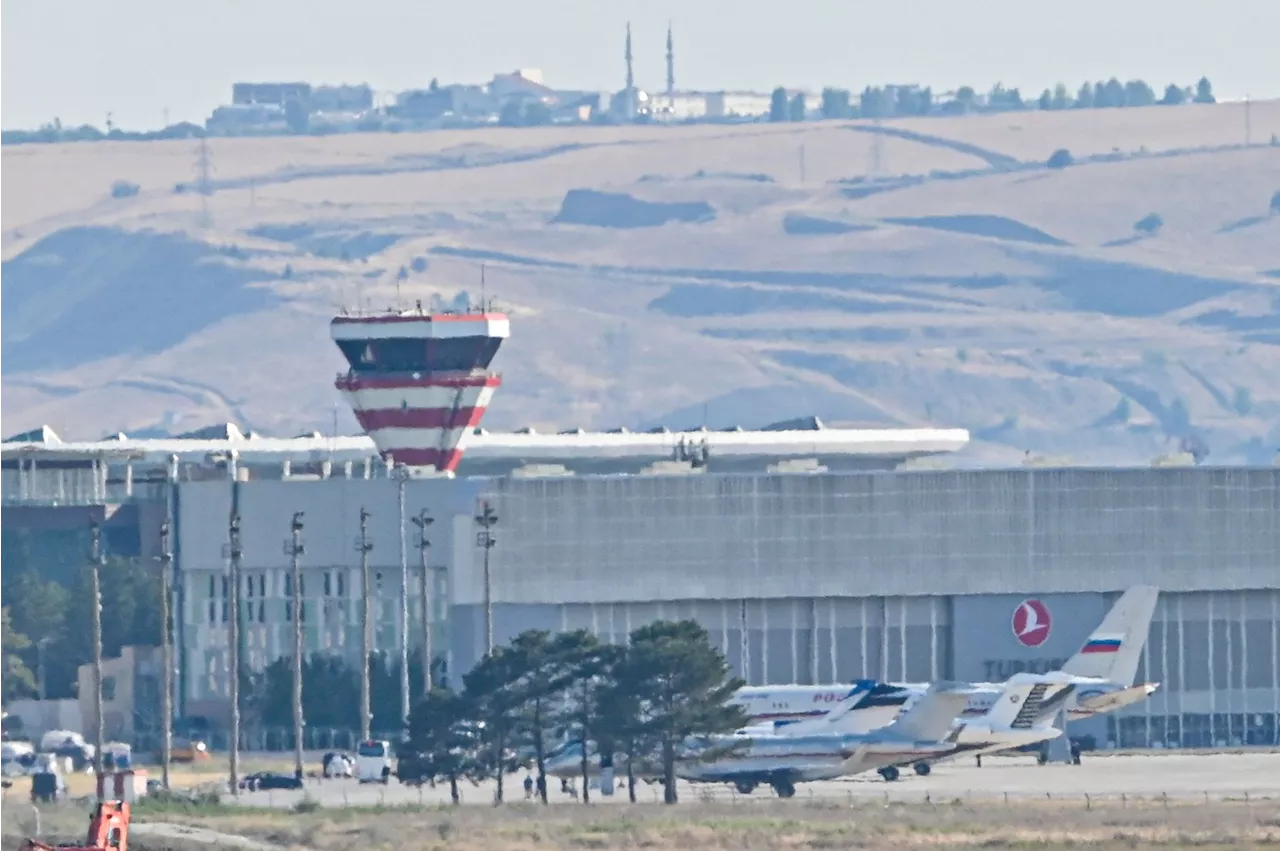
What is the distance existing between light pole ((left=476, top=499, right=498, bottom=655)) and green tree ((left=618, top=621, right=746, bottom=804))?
784 inches

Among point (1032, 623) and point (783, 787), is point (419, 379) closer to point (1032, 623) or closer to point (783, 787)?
point (1032, 623)

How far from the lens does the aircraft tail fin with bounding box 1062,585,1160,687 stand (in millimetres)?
151500

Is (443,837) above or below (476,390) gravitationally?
below

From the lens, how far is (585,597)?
6486 inches

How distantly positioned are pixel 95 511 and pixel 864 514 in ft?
116

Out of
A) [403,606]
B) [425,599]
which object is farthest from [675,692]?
[403,606]

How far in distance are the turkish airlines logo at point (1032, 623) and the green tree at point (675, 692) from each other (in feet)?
155

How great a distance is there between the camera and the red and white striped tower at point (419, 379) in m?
180

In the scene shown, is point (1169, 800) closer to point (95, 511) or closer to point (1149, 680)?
point (1149, 680)

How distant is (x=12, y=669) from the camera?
164000 millimetres

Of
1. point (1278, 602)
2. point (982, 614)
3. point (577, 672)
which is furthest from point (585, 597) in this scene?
point (577, 672)

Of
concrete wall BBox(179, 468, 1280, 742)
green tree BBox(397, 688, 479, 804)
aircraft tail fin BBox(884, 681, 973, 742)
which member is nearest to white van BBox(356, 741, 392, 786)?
green tree BBox(397, 688, 479, 804)

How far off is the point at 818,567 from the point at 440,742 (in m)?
45.4

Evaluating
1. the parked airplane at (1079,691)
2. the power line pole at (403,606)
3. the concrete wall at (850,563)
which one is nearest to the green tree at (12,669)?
the concrete wall at (850,563)
